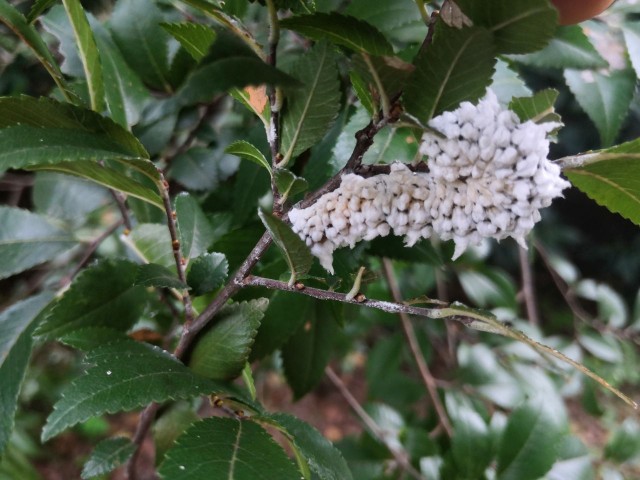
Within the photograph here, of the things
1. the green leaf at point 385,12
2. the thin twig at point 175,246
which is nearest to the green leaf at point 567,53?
the green leaf at point 385,12

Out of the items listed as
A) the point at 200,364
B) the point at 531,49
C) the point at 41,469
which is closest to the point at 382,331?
the point at 41,469

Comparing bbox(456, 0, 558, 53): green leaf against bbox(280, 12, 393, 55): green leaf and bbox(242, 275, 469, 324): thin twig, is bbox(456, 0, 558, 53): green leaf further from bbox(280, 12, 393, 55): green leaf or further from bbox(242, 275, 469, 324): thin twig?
bbox(242, 275, 469, 324): thin twig

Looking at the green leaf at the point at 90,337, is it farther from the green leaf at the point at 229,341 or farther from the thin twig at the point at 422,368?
the thin twig at the point at 422,368

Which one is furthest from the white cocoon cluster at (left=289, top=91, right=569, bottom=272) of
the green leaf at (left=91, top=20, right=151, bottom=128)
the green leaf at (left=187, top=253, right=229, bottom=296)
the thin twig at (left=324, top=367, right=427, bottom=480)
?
the thin twig at (left=324, top=367, right=427, bottom=480)

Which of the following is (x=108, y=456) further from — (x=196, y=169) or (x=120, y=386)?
(x=196, y=169)

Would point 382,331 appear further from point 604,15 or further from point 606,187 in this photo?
point 606,187

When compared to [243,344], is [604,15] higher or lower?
higher

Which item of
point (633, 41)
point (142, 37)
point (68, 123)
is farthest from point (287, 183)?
point (633, 41)
